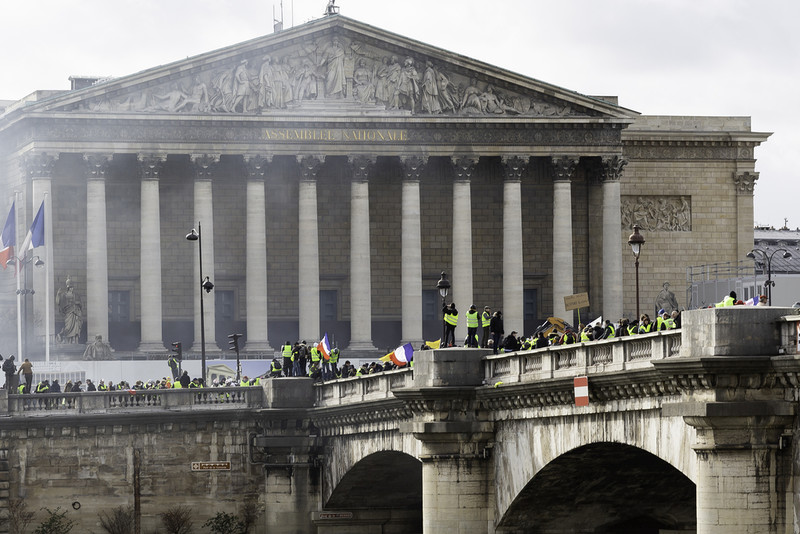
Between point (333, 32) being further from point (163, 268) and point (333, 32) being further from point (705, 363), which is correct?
point (705, 363)

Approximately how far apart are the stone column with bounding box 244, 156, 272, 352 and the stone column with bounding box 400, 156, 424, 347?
7.63 m

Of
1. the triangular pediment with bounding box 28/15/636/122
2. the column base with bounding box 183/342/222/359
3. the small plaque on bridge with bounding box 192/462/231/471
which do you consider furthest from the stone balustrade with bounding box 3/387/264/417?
the triangular pediment with bounding box 28/15/636/122

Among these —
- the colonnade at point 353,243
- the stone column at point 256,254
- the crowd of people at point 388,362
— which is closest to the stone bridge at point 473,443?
the crowd of people at point 388,362

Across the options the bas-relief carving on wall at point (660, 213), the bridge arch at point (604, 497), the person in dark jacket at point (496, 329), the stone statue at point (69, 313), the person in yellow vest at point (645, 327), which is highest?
the bas-relief carving on wall at point (660, 213)

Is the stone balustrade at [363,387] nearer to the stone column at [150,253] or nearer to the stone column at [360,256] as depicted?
the stone column at [150,253]

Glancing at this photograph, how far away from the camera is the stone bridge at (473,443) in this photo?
131 feet

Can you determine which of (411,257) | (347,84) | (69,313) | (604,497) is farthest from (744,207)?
(604,497)

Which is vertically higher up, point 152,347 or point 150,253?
point 150,253

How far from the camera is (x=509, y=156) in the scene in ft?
372

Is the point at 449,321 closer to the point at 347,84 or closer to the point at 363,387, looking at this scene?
the point at 363,387

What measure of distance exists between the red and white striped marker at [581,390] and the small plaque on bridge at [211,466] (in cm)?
3426

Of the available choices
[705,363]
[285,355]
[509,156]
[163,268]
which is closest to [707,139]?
[509,156]

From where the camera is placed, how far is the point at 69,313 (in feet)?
358

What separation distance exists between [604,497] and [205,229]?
58.5 m
